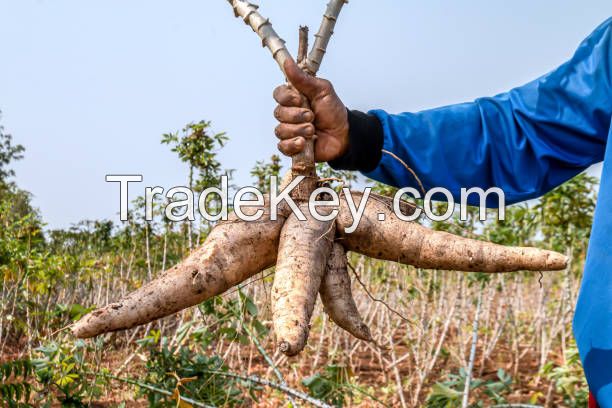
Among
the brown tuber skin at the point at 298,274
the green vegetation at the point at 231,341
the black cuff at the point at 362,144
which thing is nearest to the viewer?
the brown tuber skin at the point at 298,274

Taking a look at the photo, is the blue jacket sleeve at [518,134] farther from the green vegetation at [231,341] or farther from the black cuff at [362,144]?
the green vegetation at [231,341]

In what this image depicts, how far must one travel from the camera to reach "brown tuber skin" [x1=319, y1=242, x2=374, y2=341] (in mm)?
1533

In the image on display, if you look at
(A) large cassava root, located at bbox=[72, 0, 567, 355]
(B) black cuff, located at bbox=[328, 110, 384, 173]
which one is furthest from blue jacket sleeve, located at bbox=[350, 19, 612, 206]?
(A) large cassava root, located at bbox=[72, 0, 567, 355]


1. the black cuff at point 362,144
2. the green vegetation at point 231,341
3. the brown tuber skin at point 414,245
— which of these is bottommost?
the green vegetation at point 231,341

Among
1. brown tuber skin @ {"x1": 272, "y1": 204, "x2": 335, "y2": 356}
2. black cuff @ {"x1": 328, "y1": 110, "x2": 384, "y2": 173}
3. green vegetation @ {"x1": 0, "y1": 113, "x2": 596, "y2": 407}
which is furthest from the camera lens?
green vegetation @ {"x1": 0, "y1": 113, "x2": 596, "y2": 407}

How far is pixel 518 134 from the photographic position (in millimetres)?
1662

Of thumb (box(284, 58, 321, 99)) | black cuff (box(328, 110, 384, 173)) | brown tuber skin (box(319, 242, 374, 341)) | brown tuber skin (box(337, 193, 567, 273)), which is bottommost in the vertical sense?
brown tuber skin (box(319, 242, 374, 341))

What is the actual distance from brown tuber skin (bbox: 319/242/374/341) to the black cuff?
0.19 metres

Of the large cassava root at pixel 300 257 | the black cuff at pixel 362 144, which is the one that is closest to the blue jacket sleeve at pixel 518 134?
the black cuff at pixel 362 144

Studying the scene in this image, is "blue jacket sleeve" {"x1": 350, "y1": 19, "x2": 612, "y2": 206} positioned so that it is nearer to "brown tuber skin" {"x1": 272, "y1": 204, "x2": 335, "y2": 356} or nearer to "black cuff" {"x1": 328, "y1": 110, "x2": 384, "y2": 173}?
"black cuff" {"x1": 328, "y1": 110, "x2": 384, "y2": 173}

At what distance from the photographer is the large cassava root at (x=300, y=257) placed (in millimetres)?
1317

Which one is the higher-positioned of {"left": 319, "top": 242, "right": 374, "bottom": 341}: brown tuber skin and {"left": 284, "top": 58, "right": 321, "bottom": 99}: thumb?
{"left": 284, "top": 58, "right": 321, "bottom": 99}: thumb

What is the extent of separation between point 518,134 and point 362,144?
43cm

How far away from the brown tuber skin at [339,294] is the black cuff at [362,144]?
19 centimetres
